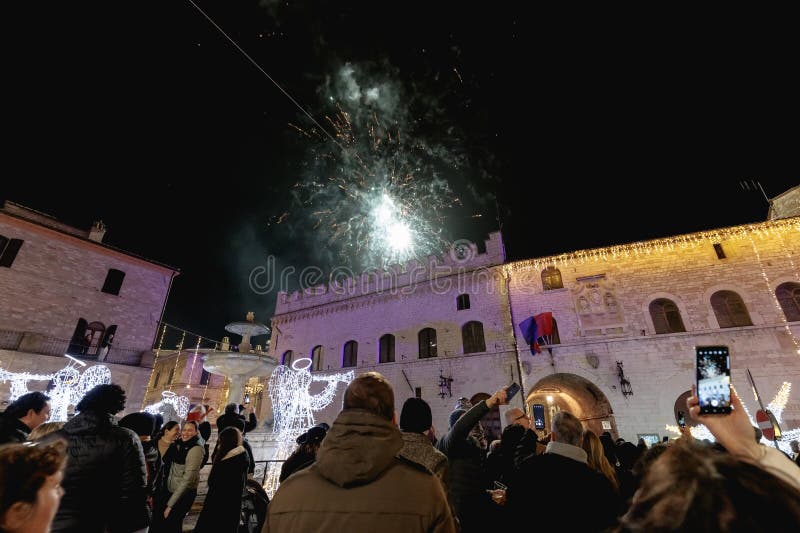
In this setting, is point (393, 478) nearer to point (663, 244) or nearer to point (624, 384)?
point (624, 384)

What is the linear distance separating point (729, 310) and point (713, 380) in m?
15.7

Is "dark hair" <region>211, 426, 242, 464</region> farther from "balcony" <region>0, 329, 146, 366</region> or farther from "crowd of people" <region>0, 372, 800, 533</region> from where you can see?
"balcony" <region>0, 329, 146, 366</region>

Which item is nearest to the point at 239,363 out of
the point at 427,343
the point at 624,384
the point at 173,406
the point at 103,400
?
the point at 427,343

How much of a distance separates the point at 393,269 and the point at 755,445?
18.1 m

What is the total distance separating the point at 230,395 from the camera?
11641mm

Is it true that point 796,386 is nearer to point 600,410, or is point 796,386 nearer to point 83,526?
point 600,410

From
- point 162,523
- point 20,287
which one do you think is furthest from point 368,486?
point 20,287

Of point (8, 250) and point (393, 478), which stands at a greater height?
point (8, 250)

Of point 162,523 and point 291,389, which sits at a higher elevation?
point 291,389

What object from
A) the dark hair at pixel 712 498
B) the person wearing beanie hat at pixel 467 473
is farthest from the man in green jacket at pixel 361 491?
the person wearing beanie hat at pixel 467 473

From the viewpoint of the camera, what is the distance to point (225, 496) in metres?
3.56

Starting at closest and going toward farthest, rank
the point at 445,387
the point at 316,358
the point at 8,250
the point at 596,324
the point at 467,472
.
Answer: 1. the point at 467,472
2. the point at 596,324
3. the point at 445,387
4. the point at 8,250
5. the point at 316,358

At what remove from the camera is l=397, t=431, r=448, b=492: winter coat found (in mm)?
2307

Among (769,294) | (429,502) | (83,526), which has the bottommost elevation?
(83,526)
